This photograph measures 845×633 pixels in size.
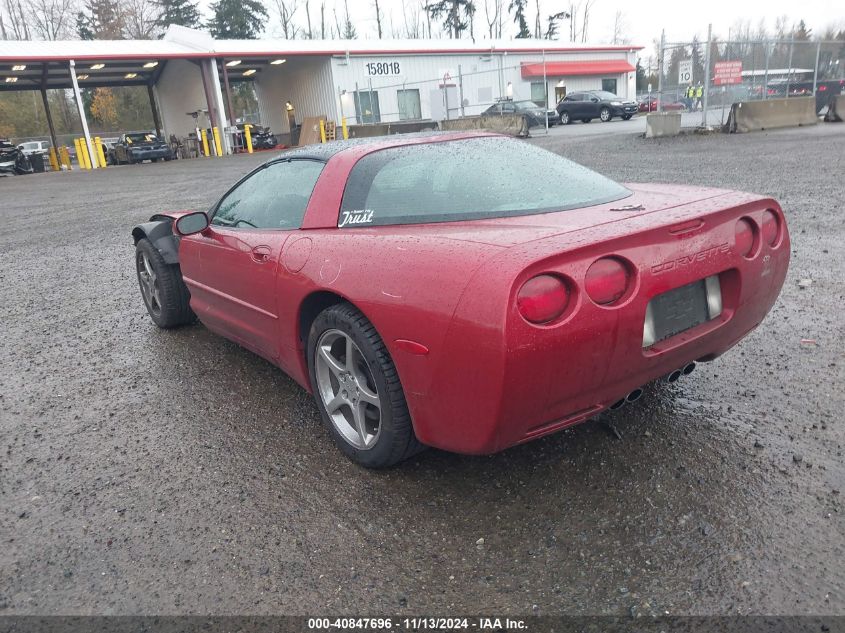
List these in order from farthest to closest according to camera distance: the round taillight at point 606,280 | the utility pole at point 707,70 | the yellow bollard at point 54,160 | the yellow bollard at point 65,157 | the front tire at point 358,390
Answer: the yellow bollard at point 54,160
the yellow bollard at point 65,157
the utility pole at point 707,70
the front tire at point 358,390
the round taillight at point 606,280

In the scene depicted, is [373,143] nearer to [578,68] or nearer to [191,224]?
[191,224]

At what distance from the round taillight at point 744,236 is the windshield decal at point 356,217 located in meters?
1.51

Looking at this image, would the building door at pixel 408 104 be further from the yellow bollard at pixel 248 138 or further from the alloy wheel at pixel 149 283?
the alloy wheel at pixel 149 283

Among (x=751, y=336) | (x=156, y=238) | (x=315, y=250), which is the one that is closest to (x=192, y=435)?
(x=315, y=250)

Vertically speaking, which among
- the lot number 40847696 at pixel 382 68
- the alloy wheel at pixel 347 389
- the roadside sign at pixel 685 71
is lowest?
the alloy wheel at pixel 347 389

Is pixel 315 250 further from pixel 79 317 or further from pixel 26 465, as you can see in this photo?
pixel 79 317

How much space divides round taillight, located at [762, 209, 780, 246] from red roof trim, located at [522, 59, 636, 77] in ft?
124

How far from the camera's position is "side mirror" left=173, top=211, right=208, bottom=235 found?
374 cm

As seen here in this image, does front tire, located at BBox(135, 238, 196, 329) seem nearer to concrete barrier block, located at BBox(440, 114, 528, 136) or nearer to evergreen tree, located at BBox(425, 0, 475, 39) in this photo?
concrete barrier block, located at BBox(440, 114, 528, 136)

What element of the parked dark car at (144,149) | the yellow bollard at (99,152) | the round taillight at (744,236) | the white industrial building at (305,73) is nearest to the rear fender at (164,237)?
the round taillight at (744,236)

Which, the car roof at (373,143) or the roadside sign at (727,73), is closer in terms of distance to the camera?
the car roof at (373,143)

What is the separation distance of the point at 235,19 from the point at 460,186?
60.9m

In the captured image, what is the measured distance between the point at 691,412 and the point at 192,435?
2472mm

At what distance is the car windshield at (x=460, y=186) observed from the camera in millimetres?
2775
